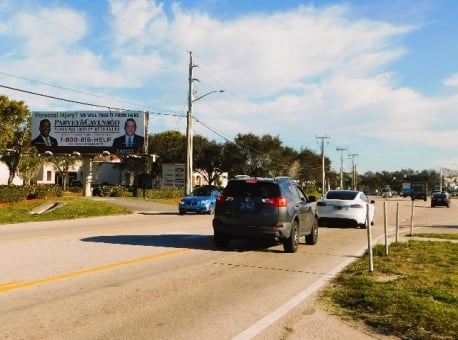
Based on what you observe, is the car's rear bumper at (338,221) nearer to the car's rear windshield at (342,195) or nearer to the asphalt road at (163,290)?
the car's rear windshield at (342,195)

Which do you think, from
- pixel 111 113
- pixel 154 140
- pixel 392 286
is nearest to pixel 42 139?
pixel 111 113

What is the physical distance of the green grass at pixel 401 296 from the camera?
6.17m

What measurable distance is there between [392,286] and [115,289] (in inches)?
160

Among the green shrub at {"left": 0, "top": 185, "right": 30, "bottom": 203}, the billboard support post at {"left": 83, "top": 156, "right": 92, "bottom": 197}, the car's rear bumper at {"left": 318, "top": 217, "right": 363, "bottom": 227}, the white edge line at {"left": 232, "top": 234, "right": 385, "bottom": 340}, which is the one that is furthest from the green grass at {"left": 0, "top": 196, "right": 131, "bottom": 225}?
the billboard support post at {"left": 83, "top": 156, "right": 92, "bottom": 197}

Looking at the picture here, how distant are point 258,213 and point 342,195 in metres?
10.2

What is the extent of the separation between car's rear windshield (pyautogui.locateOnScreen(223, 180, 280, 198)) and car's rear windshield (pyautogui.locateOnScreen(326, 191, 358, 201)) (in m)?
9.42

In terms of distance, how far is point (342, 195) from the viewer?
2238 cm

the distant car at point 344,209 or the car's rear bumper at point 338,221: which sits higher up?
the distant car at point 344,209

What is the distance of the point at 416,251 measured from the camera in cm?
1302

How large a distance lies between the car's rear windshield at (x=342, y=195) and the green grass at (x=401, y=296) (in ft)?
32.9

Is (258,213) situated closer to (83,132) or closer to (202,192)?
(202,192)

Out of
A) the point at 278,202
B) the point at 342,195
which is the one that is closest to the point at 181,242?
the point at 278,202

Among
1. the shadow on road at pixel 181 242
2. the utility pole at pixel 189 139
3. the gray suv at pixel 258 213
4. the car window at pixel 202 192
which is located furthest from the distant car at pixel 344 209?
the utility pole at pixel 189 139

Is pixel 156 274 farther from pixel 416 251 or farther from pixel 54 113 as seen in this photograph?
pixel 54 113
